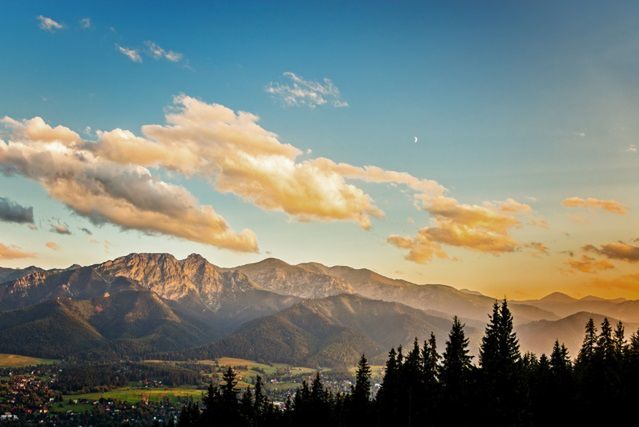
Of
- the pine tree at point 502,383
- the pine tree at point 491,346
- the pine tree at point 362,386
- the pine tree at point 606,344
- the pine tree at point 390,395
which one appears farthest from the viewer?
the pine tree at point 362,386

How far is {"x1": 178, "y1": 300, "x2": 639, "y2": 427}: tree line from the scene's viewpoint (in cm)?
4475

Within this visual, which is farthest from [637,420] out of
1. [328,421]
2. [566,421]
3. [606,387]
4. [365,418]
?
[328,421]

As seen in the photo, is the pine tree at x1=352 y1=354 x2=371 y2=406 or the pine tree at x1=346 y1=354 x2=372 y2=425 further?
the pine tree at x1=352 y1=354 x2=371 y2=406

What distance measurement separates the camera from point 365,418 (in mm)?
76875

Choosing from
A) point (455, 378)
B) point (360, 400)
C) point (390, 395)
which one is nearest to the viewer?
point (455, 378)

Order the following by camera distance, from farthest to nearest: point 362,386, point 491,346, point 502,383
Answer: point 362,386
point 491,346
point 502,383

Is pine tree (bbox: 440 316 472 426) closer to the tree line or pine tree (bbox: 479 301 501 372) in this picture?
the tree line

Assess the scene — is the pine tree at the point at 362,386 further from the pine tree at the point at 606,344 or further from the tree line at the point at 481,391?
the pine tree at the point at 606,344

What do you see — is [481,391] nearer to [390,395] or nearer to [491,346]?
[491,346]

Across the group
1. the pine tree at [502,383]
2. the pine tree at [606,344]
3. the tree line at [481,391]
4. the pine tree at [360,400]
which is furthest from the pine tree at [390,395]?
the pine tree at [606,344]

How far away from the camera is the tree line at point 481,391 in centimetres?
4475

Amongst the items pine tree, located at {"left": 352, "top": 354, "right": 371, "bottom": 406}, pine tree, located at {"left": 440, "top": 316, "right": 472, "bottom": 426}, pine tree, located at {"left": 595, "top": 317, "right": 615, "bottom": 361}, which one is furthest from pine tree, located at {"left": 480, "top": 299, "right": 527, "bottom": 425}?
pine tree, located at {"left": 352, "top": 354, "right": 371, "bottom": 406}

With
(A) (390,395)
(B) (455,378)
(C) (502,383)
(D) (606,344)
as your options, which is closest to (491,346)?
(C) (502,383)

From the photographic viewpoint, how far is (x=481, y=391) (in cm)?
4544
